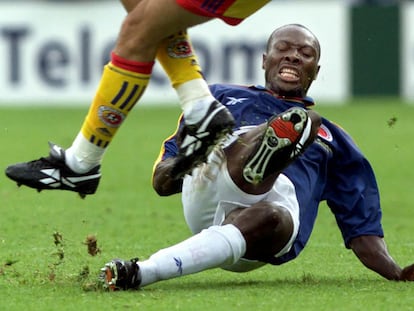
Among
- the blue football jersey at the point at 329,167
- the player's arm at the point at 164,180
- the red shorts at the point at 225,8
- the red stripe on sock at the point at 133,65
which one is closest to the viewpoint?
the red shorts at the point at 225,8

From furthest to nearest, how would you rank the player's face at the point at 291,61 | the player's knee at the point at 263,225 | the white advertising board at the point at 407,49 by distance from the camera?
1. the white advertising board at the point at 407,49
2. the player's face at the point at 291,61
3. the player's knee at the point at 263,225

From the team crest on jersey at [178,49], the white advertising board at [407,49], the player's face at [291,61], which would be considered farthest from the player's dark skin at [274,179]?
the white advertising board at [407,49]

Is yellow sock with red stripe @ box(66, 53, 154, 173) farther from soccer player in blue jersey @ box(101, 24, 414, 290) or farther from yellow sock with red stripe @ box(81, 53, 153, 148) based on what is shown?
soccer player in blue jersey @ box(101, 24, 414, 290)

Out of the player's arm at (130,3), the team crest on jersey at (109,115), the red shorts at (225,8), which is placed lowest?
the team crest on jersey at (109,115)

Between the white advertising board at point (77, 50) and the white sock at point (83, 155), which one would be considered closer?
the white sock at point (83, 155)

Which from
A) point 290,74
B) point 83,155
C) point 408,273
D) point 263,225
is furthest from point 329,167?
point 83,155

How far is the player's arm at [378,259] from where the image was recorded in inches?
242

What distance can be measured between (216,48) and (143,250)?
14449 mm

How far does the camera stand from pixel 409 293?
5609 mm

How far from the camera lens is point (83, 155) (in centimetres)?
537

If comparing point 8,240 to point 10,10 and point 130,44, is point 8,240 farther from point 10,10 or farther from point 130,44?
point 10,10

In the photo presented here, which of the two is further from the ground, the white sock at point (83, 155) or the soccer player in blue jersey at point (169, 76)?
the soccer player in blue jersey at point (169, 76)

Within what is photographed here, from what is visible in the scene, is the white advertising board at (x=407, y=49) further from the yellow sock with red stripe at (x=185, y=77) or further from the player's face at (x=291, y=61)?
the yellow sock with red stripe at (x=185, y=77)

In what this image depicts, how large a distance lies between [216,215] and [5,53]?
629 inches
